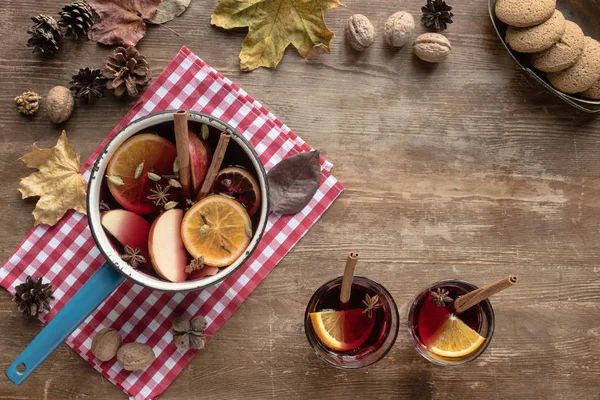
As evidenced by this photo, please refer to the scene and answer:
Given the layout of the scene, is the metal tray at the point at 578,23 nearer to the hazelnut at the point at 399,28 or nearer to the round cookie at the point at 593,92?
the round cookie at the point at 593,92

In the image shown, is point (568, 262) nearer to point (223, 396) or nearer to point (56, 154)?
point (223, 396)

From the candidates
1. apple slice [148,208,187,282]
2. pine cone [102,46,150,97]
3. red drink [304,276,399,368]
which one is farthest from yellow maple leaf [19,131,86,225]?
red drink [304,276,399,368]

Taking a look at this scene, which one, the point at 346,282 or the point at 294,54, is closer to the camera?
the point at 346,282

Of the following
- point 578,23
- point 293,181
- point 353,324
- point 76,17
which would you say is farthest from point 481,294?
point 76,17

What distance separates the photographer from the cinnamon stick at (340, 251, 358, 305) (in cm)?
93

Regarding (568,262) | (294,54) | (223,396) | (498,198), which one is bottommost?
(223,396)

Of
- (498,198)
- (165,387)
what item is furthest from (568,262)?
(165,387)

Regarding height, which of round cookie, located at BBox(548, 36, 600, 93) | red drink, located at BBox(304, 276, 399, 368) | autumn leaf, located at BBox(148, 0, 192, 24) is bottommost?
red drink, located at BBox(304, 276, 399, 368)

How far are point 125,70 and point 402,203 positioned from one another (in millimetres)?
569

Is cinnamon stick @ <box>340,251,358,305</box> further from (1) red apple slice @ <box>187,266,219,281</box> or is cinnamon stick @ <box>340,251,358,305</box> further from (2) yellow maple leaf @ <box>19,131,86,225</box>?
(2) yellow maple leaf @ <box>19,131,86,225</box>

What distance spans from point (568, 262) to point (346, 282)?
1.65 ft

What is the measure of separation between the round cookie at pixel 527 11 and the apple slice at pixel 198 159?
0.60 m

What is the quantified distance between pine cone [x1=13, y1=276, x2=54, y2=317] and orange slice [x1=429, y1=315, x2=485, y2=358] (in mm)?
695

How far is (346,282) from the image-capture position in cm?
100
